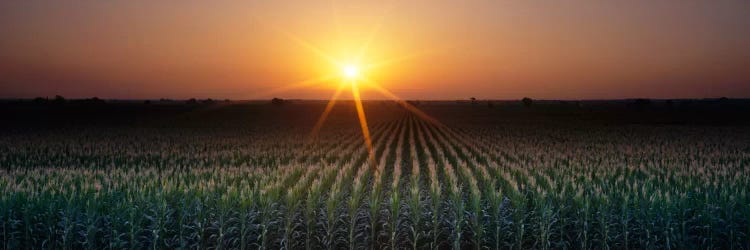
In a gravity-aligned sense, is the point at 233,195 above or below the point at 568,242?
above

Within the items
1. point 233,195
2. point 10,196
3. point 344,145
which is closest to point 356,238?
point 233,195

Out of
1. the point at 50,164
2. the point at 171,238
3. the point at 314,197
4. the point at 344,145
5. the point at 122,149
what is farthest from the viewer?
the point at 344,145

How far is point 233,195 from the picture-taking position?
378 inches

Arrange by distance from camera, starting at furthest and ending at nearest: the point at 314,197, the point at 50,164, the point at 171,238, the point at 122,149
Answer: the point at 122,149 → the point at 50,164 → the point at 314,197 → the point at 171,238

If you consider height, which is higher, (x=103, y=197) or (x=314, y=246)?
(x=103, y=197)

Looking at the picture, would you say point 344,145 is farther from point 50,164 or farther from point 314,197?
point 314,197

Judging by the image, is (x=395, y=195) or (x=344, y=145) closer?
(x=395, y=195)

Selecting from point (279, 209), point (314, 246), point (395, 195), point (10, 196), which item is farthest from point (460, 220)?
point (10, 196)

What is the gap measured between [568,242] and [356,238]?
164 inches

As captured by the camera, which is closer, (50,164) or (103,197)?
(103,197)

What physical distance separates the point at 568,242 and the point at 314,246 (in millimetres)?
4933

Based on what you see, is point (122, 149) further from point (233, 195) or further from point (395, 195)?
point (395, 195)

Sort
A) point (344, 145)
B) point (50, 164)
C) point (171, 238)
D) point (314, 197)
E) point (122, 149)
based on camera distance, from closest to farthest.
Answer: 1. point (171, 238)
2. point (314, 197)
3. point (50, 164)
4. point (122, 149)
5. point (344, 145)

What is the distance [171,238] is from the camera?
9.22m
